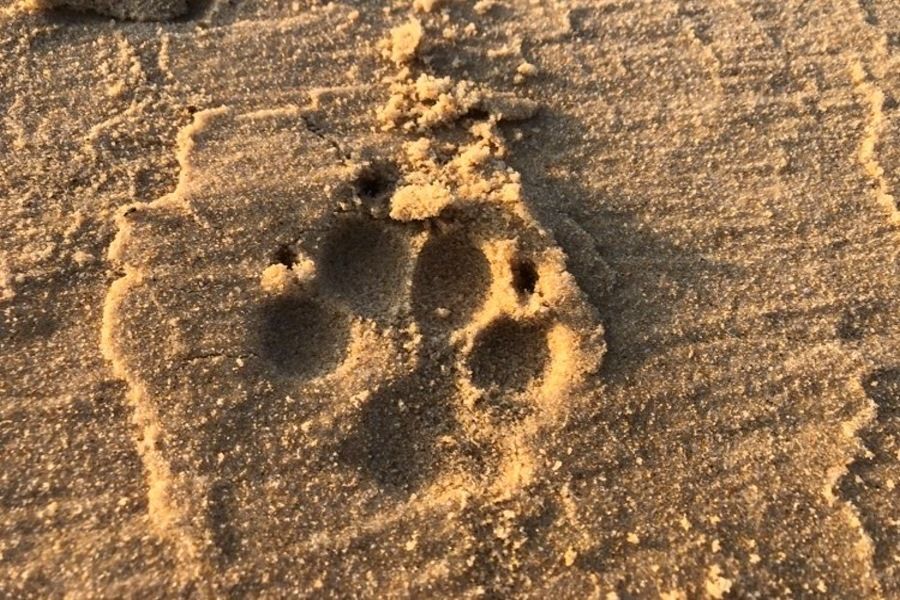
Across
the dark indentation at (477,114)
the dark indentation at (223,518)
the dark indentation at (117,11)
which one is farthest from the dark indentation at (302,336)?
the dark indentation at (117,11)

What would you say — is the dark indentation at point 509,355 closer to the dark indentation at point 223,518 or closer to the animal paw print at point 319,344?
the animal paw print at point 319,344

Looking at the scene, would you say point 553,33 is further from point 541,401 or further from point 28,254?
point 28,254

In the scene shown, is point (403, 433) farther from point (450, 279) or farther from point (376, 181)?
point (376, 181)

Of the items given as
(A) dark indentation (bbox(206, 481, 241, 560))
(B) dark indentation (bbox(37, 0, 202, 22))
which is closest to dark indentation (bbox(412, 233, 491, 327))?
(A) dark indentation (bbox(206, 481, 241, 560))

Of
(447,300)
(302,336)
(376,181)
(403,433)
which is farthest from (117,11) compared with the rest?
(403,433)

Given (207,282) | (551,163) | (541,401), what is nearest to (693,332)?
(541,401)

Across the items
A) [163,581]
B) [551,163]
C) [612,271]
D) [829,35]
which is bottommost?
[163,581]

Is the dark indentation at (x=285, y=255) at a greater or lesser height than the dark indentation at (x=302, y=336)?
greater
